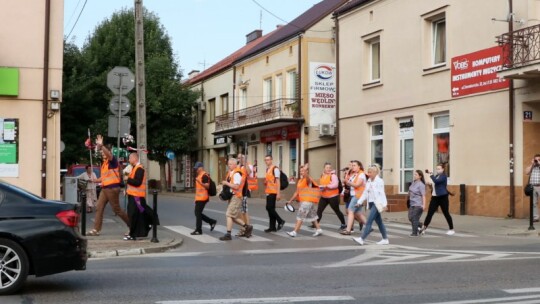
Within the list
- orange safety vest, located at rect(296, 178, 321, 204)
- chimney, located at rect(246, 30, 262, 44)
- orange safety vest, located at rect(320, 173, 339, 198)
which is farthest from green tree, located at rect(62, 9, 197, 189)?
orange safety vest, located at rect(296, 178, 321, 204)

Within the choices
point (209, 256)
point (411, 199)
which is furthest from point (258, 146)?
point (209, 256)

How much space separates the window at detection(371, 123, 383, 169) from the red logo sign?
15.3ft

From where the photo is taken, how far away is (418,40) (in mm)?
23359

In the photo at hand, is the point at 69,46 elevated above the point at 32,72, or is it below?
above

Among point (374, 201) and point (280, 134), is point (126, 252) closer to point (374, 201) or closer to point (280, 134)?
point (374, 201)

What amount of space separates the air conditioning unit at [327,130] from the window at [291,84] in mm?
3830

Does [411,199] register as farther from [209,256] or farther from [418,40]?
[418,40]

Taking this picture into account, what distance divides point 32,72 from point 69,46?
12399 millimetres

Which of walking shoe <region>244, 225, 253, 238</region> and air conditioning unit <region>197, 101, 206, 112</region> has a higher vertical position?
air conditioning unit <region>197, 101, 206, 112</region>

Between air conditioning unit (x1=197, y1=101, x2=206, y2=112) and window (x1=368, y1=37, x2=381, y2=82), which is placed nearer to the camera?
window (x1=368, y1=37, x2=381, y2=82)

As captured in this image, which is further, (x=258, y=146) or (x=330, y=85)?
(x=258, y=146)

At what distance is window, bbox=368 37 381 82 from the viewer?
26.2 metres

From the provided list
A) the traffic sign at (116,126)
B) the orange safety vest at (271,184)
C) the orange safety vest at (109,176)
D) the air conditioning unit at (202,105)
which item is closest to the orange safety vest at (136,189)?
the orange safety vest at (109,176)

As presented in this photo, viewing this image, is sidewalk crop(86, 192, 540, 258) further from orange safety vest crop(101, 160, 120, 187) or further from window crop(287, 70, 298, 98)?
window crop(287, 70, 298, 98)
